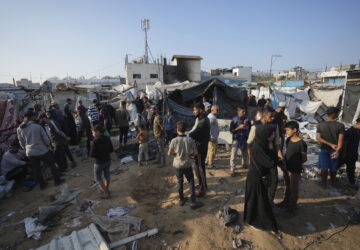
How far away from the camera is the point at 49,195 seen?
419 centimetres

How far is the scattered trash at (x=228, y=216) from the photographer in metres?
3.00

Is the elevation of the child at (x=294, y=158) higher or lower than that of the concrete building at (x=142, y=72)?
lower

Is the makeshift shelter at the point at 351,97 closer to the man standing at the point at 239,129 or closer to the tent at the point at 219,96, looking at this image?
the tent at the point at 219,96

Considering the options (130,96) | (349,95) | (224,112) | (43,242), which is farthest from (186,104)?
(349,95)

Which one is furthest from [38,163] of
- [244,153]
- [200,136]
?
[244,153]

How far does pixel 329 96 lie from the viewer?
12.6 metres

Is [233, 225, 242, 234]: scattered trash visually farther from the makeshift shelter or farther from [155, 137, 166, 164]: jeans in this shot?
the makeshift shelter

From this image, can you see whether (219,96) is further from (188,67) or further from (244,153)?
(188,67)

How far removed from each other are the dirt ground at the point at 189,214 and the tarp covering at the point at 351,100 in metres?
8.75

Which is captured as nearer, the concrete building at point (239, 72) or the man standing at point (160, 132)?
the man standing at point (160, 132)

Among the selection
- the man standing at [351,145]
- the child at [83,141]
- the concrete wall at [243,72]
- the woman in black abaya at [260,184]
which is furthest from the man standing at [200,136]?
the concrete wall at [243,72]

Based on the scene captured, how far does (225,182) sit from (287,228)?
1.67m

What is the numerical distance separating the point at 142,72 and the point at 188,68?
799 cm

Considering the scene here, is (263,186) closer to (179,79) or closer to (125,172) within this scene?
(125,172)
